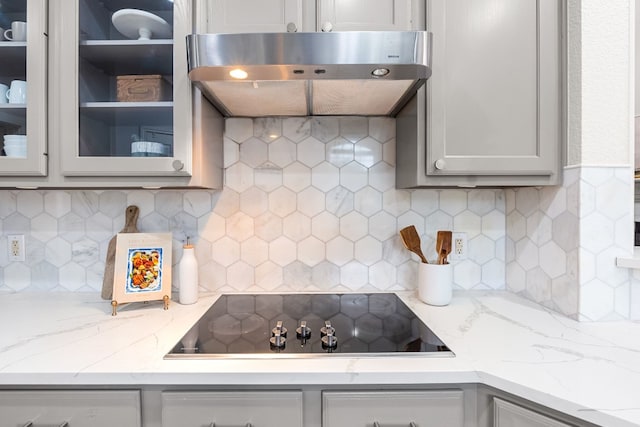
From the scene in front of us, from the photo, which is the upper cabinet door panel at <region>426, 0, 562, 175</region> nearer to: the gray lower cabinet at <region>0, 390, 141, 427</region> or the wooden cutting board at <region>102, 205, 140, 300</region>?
the gray lower cabinet at <region>0, 390, 141, 427</region>

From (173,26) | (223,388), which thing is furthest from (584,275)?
(173,26)

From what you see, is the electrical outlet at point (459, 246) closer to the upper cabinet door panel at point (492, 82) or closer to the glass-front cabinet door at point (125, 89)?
the upper cabinet door panel at point (492, 82)

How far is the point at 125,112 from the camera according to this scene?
1.10 m

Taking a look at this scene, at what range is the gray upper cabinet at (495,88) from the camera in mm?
1046

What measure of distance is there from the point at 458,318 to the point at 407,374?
0.42 meters

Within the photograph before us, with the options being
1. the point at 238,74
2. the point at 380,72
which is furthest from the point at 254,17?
the point at 380,72

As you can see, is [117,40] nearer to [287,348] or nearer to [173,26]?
[173,26]

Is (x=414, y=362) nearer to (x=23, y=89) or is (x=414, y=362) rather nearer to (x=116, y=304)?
(x=116, y=304)

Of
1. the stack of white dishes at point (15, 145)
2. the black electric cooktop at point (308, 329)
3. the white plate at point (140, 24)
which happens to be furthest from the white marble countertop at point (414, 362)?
the white plate at point (140, 24)

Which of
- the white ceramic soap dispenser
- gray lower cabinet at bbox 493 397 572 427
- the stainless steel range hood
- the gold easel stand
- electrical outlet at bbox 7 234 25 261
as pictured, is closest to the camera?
gray lower cabinet at bbox 493 397 572 427

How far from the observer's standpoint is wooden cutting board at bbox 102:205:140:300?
4.20ft

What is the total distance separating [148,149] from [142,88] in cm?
21

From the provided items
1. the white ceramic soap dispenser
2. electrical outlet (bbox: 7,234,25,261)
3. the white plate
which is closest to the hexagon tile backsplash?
electrical outlet (bbox: 7,234,25,261)

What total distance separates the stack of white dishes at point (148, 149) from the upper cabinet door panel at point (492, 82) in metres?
0.89
